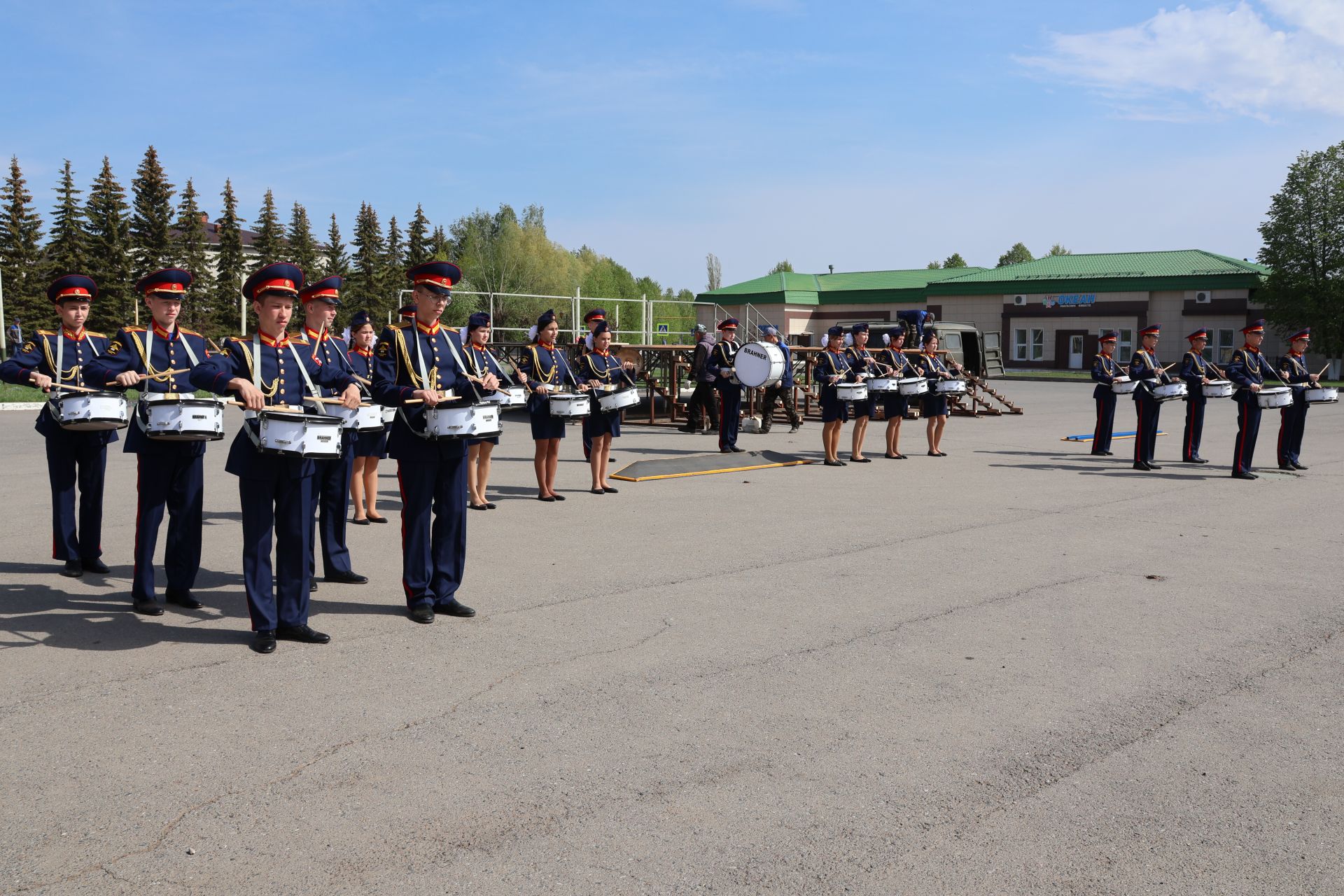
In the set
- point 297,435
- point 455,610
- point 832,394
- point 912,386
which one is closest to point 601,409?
point 832,394

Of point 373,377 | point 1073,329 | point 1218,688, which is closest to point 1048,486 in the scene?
point 1218,688

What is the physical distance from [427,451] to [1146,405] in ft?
38.9

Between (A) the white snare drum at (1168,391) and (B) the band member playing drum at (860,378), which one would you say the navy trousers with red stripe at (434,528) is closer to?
(B) the band member playing drum at (860,378)

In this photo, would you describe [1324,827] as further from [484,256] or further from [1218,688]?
[484,256]

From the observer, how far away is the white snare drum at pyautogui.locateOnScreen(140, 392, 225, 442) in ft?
21.8

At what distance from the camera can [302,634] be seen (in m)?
6.36

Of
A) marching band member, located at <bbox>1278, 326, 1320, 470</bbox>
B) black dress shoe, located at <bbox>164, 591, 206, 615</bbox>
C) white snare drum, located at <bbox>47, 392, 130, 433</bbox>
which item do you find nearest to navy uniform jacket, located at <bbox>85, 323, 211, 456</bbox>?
white snare drum, located at <bbox>47, 392, 130, 433</bbox>

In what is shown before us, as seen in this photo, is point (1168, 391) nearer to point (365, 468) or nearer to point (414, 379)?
point (365, 468)

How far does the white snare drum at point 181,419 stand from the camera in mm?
6637

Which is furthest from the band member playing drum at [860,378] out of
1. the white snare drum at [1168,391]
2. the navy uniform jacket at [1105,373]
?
the white snare drum at [1168,391]

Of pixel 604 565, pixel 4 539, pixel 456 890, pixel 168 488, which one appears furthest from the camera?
pixel 4 539

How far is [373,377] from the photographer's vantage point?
7.19 metres

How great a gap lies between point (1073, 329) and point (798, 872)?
63.3 metres

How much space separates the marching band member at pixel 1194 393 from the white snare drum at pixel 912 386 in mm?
3579
